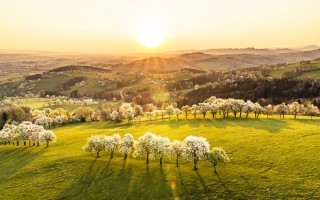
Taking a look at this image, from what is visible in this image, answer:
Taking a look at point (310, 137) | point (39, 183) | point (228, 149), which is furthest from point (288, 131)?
point (39, 183)

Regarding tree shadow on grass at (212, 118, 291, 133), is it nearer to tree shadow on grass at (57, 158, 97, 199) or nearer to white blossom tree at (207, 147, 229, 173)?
white blossom tree at (207, 147, 229, 173)

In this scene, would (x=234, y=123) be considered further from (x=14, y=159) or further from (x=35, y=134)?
(x=14, y=159)

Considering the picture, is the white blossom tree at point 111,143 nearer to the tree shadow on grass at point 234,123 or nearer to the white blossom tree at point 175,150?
the white blossom tree at point 175,150

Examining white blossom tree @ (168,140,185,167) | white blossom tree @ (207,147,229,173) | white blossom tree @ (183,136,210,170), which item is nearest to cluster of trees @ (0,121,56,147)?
white blossom tree @ (168,140,185,167)

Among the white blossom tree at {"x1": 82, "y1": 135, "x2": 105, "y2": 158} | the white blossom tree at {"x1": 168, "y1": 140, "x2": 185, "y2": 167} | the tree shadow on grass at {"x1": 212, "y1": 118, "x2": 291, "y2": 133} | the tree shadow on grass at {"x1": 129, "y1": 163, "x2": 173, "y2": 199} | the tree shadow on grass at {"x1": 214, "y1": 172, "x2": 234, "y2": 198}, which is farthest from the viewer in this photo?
the tree shadow on grass at {"x1": 212, "y1": 118, "x2": 291, "y2": 133}

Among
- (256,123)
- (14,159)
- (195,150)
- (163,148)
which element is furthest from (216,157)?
(14,159)

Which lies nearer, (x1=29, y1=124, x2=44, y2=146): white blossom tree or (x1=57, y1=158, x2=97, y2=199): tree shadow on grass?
(x1=57, y1=158, x2=97, y2=199): tree shadow on grass

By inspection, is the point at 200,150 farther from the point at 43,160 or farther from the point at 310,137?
the point at 43,160
